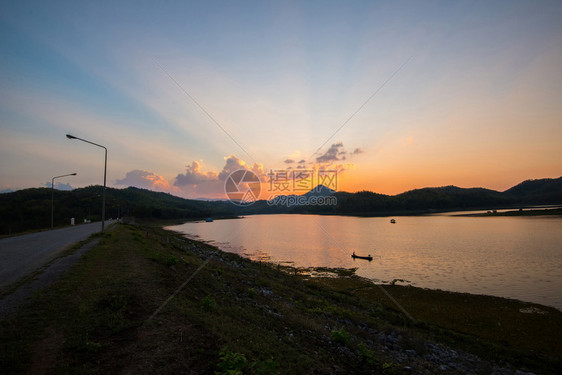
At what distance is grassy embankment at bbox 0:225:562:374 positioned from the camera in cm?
732

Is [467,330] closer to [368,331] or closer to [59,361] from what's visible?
[368,331]

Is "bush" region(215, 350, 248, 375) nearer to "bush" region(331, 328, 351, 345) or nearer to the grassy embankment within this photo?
the grassy embankment

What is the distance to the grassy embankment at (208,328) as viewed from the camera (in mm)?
7324

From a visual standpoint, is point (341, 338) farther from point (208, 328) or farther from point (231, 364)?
point (231, 364)

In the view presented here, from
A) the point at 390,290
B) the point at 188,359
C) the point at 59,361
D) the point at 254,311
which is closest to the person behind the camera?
the point at 59,361

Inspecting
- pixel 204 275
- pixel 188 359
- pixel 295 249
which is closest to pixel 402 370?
pixel 188 359

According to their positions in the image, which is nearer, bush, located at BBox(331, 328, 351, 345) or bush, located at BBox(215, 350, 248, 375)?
bush, located at BBox(215, 350, 248, 375)

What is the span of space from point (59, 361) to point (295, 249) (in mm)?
62586

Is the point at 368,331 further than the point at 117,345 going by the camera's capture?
Yes

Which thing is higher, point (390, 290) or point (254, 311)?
point (254, 311)

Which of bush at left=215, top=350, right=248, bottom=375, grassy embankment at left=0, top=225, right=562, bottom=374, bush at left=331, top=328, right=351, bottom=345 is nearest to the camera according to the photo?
bush at left=215, top=350, right=248, bottom=375

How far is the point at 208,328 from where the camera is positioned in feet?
31.7

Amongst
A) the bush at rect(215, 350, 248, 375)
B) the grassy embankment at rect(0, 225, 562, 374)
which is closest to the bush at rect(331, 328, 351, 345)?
the grassy embankment at rect(0, 225, 562, 374)

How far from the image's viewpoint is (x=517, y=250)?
176 ft
